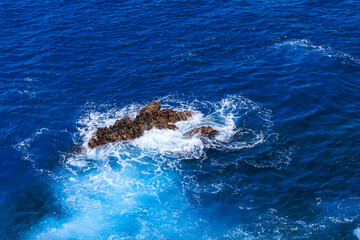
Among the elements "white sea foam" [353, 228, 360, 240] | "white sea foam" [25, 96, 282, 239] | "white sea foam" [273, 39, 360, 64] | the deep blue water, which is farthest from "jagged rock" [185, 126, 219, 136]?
"white sea foam" [273, 39, 360, 64]

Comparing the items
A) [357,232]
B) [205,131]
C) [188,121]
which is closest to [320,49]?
[188,121]

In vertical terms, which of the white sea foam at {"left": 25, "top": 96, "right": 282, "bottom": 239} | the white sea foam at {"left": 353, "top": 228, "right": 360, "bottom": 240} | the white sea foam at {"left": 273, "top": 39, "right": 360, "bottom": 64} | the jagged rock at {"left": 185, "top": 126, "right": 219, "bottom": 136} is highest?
the white sea foam at {"left": 273, "top": 39, "right": 360, "bottom": 64}

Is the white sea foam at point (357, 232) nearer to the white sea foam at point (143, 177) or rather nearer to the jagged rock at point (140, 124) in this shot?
the white sea foam at point (143, 177)

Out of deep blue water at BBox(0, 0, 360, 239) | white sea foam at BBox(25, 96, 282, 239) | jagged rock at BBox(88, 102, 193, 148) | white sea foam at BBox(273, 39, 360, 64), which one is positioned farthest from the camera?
white sea foam at BBox(273, 39, 360, 64)

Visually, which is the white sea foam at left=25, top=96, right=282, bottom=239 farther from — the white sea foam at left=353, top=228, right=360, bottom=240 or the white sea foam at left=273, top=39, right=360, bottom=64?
the white sea foam at left=273, top=39, right=360, bottom=64

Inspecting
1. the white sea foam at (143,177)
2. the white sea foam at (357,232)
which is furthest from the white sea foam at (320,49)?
the white sea foam at (357,232)

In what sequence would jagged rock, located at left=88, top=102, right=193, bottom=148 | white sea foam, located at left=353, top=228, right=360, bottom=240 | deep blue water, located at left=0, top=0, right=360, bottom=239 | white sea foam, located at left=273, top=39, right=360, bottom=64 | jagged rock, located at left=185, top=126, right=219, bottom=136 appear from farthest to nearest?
white sea foam, located at left=273, top=39, right=360, bottom=64 → jagged rock, located at left=88, top=102, right=193, bottom=148 → jagged rock, located at left=185, top=126, right=219, bottom=136 → deep blue water, located at left=0, top=0, right=360, bottom=239 → white sea foam, located at left=353, top=228, right=360, bottom=240

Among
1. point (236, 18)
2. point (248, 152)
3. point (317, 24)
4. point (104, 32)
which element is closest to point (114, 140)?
point (248, 152)

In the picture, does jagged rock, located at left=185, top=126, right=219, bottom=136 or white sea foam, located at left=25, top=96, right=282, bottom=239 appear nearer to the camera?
white sea foam, located at left=25, top=96, right=282, bottom=239

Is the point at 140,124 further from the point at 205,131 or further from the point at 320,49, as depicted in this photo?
the point at 320,49
